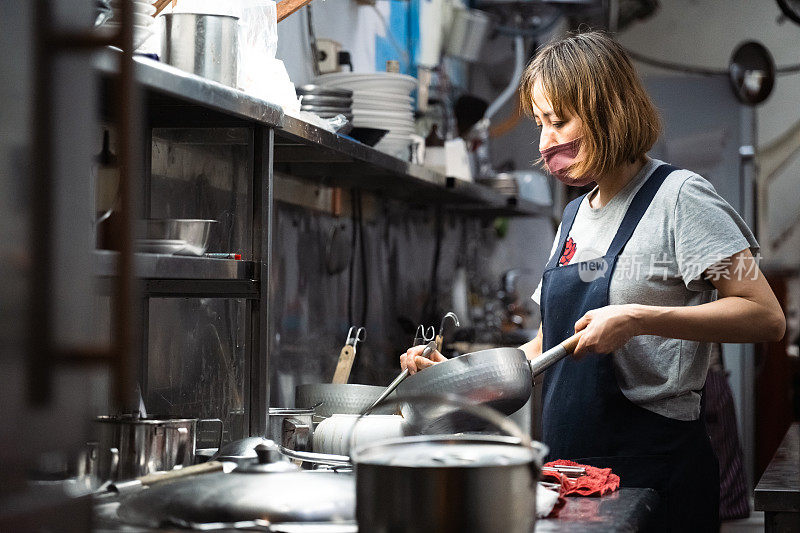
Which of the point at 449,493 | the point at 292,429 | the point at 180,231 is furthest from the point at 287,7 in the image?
the point at 449,493

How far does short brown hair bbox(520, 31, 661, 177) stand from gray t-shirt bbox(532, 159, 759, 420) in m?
0.13

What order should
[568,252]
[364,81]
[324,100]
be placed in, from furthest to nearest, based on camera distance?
[364,81] → [324,100] → [568,252]

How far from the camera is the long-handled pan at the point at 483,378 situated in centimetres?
172

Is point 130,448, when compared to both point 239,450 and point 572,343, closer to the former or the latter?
point 239,450

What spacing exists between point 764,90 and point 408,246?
2.74 meters

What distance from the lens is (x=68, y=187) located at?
105cm

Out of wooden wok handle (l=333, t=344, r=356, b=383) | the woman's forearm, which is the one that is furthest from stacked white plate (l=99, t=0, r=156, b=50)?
wooden wok handle (l=333, t=344, r=356, b=383)

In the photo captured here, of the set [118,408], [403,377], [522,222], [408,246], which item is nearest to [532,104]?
[403,377]

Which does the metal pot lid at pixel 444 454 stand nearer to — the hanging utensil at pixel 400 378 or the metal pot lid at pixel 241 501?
the metal pot lid at pixel 241 501

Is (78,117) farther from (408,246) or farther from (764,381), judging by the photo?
(764,381)

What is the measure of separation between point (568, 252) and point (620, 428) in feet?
1.41

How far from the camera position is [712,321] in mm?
1854

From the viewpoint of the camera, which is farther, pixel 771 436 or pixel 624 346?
pixel 771 436

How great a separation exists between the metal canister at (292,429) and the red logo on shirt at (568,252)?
0.68m
